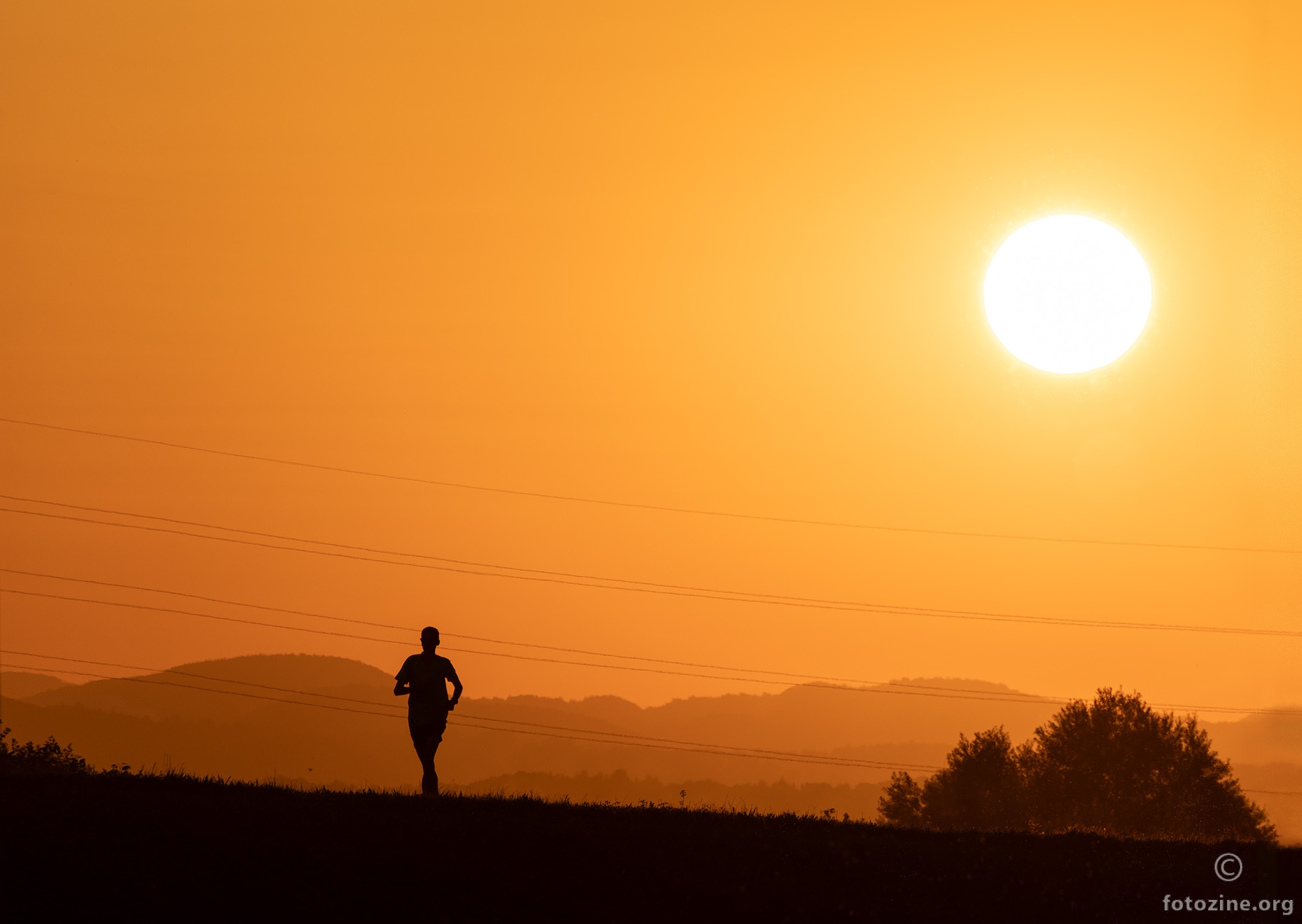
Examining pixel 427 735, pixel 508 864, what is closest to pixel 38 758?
pixel 427 735

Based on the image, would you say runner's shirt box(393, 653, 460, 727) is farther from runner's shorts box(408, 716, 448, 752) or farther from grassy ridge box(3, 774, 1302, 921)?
grassy ridge box(3, 774, 1302, 921)

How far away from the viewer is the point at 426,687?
892 inches

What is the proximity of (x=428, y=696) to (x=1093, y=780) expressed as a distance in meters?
78.3

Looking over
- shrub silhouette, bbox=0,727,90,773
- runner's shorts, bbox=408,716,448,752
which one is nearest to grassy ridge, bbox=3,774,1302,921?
shrub silhouette, bbox=0,727,90,773

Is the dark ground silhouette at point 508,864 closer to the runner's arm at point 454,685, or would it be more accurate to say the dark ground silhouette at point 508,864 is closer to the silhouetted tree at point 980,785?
the runner's arm at point 454,685

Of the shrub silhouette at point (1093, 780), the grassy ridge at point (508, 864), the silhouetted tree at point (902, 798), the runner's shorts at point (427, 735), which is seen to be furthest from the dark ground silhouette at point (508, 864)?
the silhouetted tree at point (902, 798)

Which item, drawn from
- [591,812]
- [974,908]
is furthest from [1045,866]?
[591,812]

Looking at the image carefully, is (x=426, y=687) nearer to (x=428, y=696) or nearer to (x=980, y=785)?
(x=428, y=696)

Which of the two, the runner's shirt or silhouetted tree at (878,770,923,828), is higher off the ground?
silhouetted tree at (878,770,923,828)

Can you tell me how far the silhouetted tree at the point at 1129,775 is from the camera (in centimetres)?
8712

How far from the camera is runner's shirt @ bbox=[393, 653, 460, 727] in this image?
22.6 meters

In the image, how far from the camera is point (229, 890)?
1600cm

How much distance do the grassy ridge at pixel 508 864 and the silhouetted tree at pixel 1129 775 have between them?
69.6 metres

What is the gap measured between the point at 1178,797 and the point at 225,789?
82.4m
